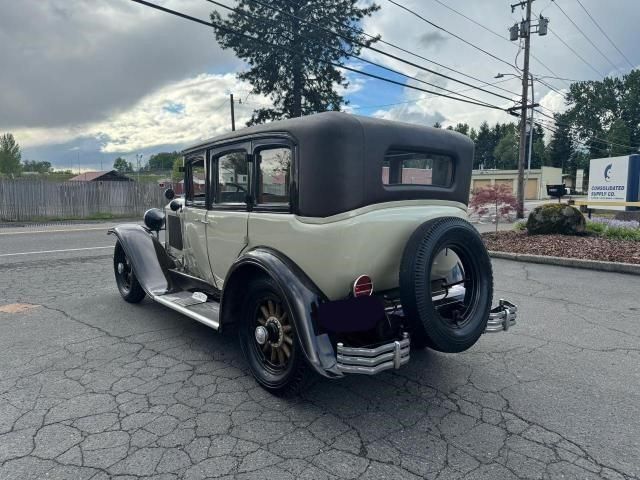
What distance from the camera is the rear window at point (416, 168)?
10.8ft

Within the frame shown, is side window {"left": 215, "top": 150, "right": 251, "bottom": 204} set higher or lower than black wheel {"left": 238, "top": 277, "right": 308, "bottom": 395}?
higher

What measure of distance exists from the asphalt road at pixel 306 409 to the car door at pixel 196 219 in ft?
2.25

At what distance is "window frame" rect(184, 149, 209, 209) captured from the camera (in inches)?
166

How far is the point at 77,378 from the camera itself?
134 inches

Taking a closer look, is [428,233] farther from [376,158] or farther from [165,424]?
[165,424]

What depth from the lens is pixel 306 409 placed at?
2992 mm

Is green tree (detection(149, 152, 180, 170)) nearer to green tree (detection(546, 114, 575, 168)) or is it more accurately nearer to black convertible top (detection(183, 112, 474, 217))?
green tree (detection(546, 114, 575, 168))

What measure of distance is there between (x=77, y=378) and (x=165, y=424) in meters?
1.14

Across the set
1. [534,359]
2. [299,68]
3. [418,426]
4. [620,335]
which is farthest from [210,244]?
[299,68]

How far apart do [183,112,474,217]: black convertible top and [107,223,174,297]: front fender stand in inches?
93.4

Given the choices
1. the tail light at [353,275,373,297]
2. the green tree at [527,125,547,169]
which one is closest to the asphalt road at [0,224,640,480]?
the tail light at [353,275,373,297]

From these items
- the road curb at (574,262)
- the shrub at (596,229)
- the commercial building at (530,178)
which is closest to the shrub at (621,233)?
the shrub at (596,229)

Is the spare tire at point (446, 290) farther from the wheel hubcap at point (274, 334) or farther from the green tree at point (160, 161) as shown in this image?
the green tree at point (160, 161)

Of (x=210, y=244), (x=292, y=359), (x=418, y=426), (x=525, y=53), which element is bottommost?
(x=418, y=426)
